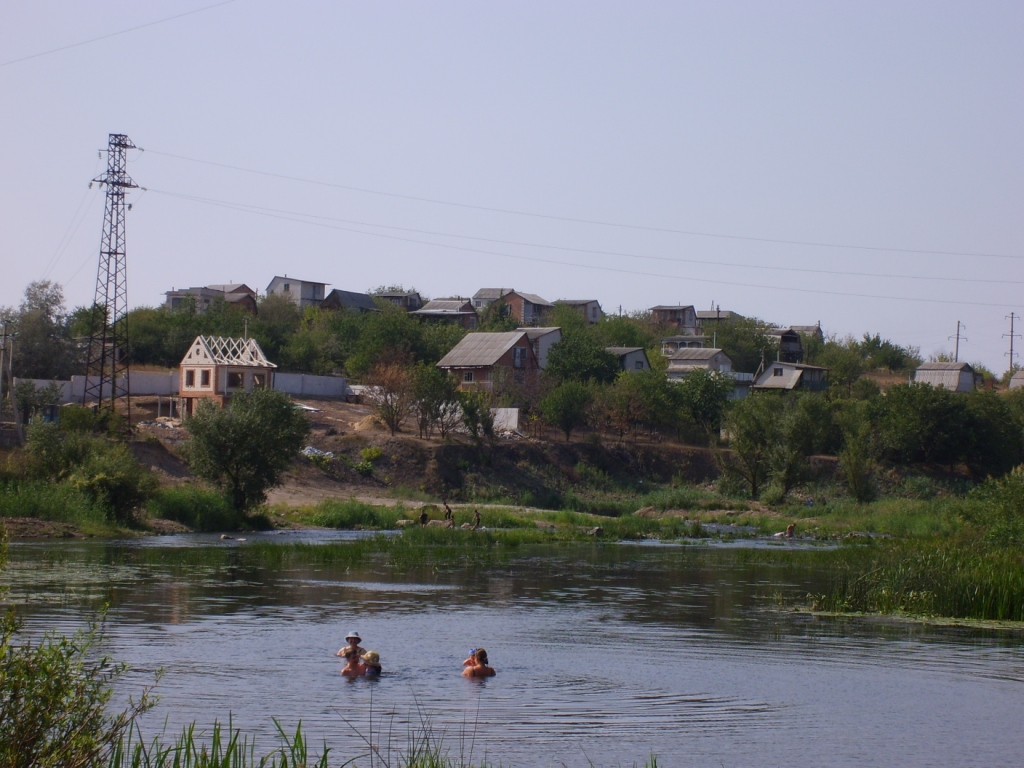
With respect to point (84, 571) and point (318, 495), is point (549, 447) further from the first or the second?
point (84, 571)

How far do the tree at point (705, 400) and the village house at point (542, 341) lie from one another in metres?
17.5

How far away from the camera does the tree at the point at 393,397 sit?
81062 mm

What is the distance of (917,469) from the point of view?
287 ft

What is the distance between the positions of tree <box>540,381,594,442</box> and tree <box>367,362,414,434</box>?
12.8 metres

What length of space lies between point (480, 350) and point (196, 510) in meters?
52.7

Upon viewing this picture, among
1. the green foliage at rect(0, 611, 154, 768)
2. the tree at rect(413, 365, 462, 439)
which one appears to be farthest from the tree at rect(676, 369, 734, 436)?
the green foliage at rect(0, 611, 154, 768)

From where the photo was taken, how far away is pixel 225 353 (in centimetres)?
8306

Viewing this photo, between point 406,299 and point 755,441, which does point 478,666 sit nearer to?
point 755,441

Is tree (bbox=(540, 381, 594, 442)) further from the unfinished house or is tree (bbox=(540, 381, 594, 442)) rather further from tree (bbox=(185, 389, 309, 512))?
tree (bbox=(185, 389, 309, 512))

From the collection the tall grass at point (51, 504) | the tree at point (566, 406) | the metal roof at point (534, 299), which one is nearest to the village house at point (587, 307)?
the metal roof at point (534, 299)

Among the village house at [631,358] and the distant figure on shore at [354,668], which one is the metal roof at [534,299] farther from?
the distant figure on shore at [354,668]

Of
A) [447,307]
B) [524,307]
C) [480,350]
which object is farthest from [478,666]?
[524,307]

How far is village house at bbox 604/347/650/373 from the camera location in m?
114

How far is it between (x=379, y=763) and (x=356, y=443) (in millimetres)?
63631
